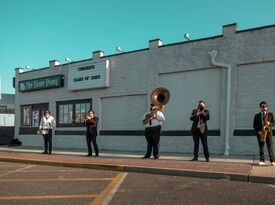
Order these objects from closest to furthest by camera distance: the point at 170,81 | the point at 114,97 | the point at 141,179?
1. the point at 141,179
2. the point at 170,81
3. the point at 114,97

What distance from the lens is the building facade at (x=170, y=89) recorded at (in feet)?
→ 40.2

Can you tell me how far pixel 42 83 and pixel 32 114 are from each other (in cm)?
202

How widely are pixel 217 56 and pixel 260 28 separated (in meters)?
1.73

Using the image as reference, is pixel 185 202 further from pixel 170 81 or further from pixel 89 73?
pixel 89 73

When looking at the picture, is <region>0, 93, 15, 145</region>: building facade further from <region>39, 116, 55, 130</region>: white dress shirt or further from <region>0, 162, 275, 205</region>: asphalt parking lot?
<region>0, 162, 275, 205</region>: asphalt parking lot

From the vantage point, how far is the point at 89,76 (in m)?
16.6

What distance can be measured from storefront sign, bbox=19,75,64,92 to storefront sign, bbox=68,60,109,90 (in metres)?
0.88

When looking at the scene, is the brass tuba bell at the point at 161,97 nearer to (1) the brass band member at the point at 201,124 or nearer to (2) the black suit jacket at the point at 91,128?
(1) the brass band member at the point at 201,124

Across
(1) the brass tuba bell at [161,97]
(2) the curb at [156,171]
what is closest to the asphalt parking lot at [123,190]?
(2) the curb at [156,171]

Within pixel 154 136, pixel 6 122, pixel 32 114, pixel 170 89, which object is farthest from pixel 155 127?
pixel 6 122

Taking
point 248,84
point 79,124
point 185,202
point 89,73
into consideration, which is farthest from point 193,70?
point 185,202

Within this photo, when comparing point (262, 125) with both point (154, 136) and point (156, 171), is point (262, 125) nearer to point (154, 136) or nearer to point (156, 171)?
point (156, 171)

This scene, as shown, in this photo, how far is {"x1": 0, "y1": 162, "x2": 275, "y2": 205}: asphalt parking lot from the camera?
19.6 feet

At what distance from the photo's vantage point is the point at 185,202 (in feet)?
19.1
